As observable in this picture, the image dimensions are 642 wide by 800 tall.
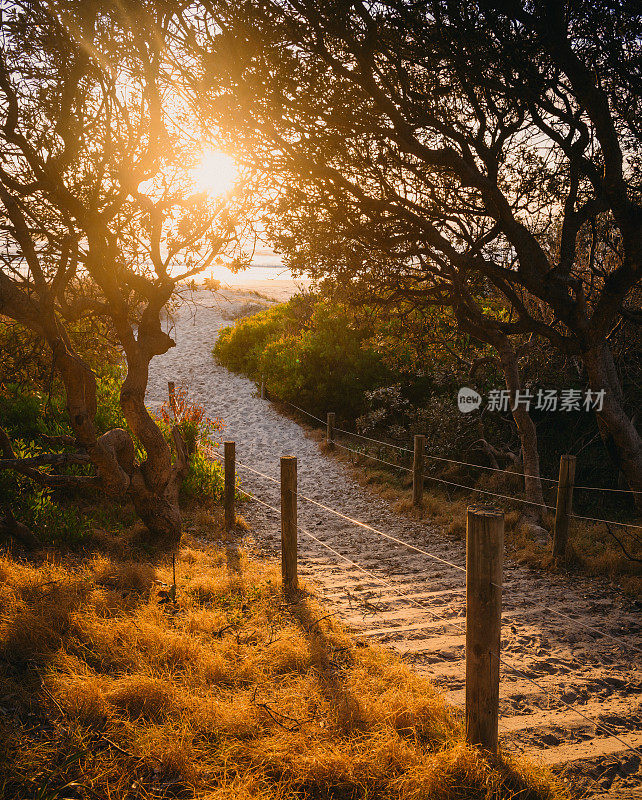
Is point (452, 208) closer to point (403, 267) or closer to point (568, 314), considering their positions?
point (403, 267)

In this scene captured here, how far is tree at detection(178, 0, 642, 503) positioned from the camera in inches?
214

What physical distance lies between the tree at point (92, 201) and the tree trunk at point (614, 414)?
5385mm

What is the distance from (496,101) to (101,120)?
5.43 metres

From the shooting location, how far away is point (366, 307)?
376 inches

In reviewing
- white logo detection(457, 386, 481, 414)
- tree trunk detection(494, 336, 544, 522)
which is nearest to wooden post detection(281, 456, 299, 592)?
tree trunk detection(494, 336, 544, 522)

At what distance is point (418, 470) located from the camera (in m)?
9.58

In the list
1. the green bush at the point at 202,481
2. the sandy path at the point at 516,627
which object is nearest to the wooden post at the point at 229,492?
the sandy path at the point at 516,627

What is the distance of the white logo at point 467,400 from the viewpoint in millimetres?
12484

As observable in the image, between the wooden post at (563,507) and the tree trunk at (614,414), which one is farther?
the tree trunk at (614,414)

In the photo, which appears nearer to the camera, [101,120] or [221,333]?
[101,120]

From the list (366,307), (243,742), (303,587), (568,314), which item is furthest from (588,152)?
(243,742)

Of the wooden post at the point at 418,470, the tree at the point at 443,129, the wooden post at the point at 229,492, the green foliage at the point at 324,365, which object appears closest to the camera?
the tree at the point at 443,129
